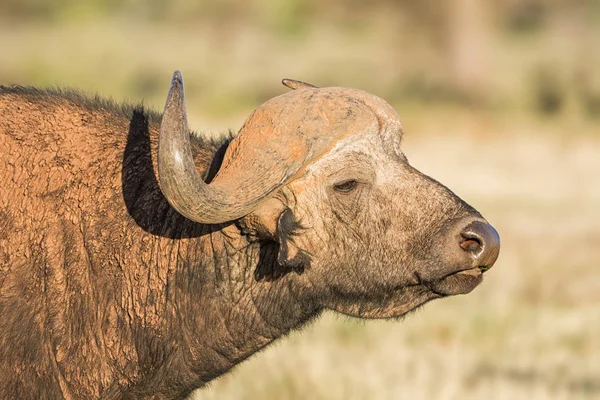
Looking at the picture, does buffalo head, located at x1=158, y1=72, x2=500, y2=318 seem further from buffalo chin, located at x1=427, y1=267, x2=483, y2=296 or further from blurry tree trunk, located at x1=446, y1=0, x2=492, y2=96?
blurry tree trunk, located at x1=446, y1=0, x2=492, y2=96

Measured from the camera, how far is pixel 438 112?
26.4 metres

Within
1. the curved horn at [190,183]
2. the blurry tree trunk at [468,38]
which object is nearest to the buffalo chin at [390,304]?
the curved horn at [190,183]

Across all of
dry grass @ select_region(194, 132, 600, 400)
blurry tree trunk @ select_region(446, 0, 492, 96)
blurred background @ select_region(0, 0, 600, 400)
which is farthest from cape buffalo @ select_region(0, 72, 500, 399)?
blurry tree trunk @ select_region(446, 0, 492, 96)

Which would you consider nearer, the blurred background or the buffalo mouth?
the buffalo mouth

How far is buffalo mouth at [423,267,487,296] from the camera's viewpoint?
200 inches

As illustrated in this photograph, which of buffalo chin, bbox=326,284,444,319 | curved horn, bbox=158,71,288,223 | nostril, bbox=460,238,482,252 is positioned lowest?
buffalo chin, bbox=326,284,444,319

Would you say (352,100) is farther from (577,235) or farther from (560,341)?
(577,235)

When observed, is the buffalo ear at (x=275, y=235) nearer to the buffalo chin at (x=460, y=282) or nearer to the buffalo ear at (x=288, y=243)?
the buffalo ear at (x=288, y=243)

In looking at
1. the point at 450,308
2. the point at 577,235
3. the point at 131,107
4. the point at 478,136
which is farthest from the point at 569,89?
the point at 131,107

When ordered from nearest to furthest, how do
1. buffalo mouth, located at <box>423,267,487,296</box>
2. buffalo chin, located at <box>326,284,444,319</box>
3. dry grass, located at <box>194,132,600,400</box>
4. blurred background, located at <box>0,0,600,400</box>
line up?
buffalo mouth, located at <box>423,267,487,296</box>
buffalo chin, located at <box>326,284,444,319</box>
dry grass, located at <box>194,132,600,400</box>
blurred background, located at <box>0,0,600,400</box>

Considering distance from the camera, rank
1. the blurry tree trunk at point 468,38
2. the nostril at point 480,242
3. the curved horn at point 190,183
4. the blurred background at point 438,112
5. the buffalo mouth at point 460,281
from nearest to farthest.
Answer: the curved horn at point 190,183
the nostril at point 480,242
the buffalo mouth at point 460,281
the blurred background at point 438,112
the blurry tree trunk at point 468,38

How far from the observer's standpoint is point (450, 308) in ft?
35.3

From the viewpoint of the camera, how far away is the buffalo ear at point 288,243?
4952 mm

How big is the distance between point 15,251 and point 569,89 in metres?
24.1
